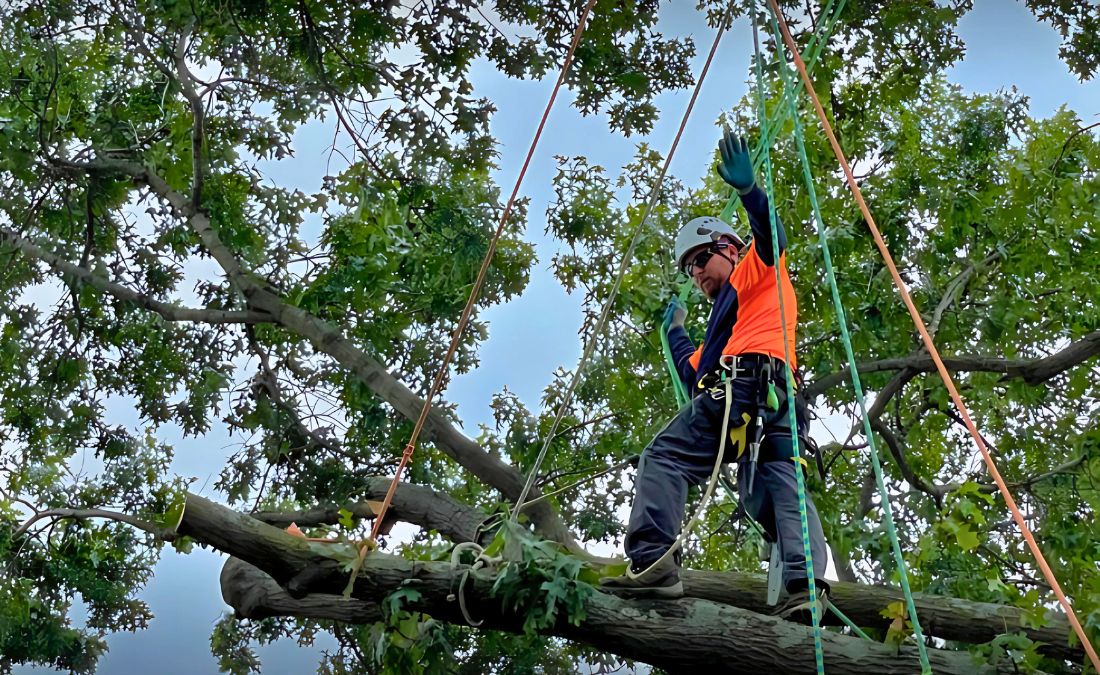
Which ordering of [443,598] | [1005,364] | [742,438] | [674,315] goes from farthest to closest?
1. [1005,364]
2. [674,315]
3. [742,438]
4. [443,598]

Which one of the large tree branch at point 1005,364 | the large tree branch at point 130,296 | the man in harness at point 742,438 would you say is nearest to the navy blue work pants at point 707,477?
the man in harness at point 742,438

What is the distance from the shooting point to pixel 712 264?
177 inches

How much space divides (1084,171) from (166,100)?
5695mm

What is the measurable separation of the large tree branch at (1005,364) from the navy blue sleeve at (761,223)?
2.39 meters

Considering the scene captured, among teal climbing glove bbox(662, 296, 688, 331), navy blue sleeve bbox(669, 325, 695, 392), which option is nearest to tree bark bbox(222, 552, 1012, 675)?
navy blue sleeve bbox(669, 325, 695, 392)

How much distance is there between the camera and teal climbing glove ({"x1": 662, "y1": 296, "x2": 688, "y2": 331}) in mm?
4953

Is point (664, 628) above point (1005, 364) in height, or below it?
below

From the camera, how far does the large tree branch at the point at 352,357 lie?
22.1ft

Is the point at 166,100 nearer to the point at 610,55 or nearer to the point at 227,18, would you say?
the point at 227,18

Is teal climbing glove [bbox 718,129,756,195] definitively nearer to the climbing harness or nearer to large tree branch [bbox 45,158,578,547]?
the climbing harness

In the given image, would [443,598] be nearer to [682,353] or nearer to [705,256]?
[682,353]

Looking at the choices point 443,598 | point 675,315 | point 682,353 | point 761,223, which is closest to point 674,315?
point 675,315

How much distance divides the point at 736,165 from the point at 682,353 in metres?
1.13

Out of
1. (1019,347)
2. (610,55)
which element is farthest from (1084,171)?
(610,55)
